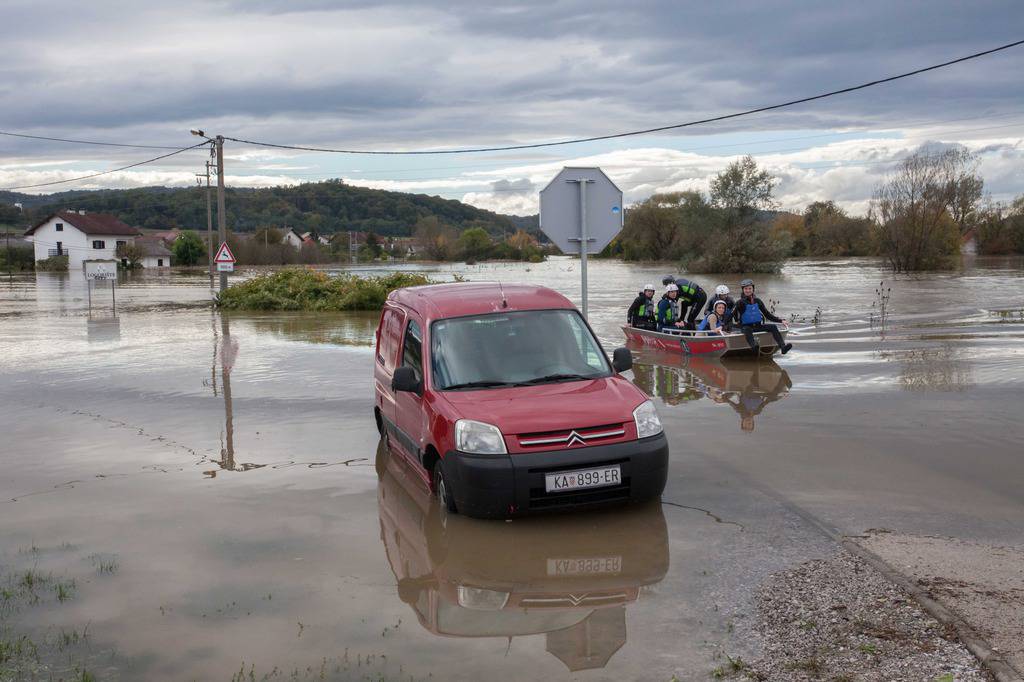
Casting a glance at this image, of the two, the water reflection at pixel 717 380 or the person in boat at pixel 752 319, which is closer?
the water reflection at pixel 717 380

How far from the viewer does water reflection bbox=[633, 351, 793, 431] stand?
13000 millimetres

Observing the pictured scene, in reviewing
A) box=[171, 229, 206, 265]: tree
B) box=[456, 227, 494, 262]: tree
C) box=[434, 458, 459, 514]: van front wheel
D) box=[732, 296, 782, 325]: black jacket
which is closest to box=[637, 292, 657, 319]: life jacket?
box=[732, 296, 782, 325]: black jacket

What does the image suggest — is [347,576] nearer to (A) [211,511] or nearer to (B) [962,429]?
(A) [211,511]

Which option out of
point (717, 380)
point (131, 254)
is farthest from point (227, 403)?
point (131, 254)

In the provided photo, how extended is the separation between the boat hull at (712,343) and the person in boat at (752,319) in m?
0.10

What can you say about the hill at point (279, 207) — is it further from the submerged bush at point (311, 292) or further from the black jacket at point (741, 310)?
the black jacket at point (741, 310)

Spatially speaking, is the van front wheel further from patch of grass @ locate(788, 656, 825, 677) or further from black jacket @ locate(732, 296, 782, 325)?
black jacket @ locate(732, 296, 782, 325)

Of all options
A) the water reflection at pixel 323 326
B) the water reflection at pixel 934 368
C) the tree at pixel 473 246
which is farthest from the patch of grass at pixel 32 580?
the tree at pixel 473 246

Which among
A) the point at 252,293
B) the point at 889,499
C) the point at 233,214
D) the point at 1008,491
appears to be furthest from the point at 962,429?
the point at 233,214

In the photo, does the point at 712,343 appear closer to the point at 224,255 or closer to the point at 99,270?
the point at 224,255

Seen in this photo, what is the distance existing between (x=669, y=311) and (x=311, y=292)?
1799 centimetres

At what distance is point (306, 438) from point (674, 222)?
303ft

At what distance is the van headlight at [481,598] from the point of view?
5.71 metres

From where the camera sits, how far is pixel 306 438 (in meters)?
10.8
